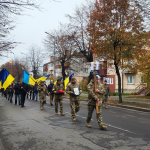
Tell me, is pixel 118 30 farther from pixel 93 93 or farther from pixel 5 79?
pixel 93 93

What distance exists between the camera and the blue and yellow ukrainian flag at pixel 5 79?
540 inches

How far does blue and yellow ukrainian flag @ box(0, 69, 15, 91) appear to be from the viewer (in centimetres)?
1373

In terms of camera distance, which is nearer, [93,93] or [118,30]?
[93,93]

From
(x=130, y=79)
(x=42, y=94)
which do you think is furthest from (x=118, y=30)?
(x=130, y=79)

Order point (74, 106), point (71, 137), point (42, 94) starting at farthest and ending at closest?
point (42, 94), point (74, 106), point (71, 137)

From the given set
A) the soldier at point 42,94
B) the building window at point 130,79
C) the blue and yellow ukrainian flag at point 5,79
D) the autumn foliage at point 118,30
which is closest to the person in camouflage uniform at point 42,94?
the soldier at point 42,94

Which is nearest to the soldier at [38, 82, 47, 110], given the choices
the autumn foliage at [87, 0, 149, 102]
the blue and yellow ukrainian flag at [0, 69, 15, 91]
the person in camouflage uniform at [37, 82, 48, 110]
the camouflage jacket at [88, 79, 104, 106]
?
the person in camouflage uniform at [37, 82, 48, 110]

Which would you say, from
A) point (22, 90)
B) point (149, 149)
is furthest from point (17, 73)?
point (149, 149)

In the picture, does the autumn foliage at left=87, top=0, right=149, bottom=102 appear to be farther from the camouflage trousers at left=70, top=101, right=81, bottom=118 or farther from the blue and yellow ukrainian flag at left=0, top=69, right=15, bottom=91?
the camouflage trousers at left=70, top=101, right=81, bottom=118

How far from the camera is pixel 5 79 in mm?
13914

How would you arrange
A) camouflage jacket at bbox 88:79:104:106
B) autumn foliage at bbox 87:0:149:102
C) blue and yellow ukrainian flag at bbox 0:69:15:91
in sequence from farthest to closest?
autumn foliage at bbox 87:0:149:102
blue and yellow ukrainian flag at bbox 0:69:15:91
camouflage jacket at bbox 88:79:104:106

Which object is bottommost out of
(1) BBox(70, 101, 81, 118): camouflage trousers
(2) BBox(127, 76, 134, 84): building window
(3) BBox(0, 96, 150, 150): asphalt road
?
(3) BBox(0, 96, 150, 150): asphalt road

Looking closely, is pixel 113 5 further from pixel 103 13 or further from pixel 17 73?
pixel 17 73

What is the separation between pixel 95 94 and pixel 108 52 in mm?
9548
